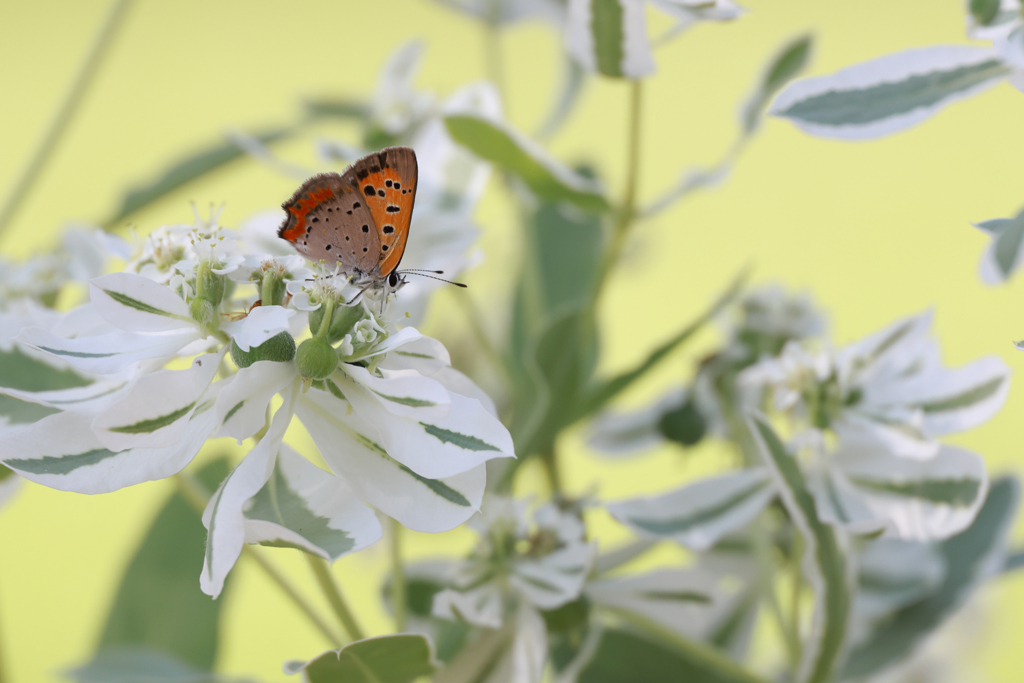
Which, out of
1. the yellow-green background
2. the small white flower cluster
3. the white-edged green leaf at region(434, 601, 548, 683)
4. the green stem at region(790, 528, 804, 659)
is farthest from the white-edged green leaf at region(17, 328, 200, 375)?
the yellow-green background

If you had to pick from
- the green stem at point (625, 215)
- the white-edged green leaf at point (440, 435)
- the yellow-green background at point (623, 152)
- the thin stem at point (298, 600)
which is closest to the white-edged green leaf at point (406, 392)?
the white-edged green leaf at point (440, 435)

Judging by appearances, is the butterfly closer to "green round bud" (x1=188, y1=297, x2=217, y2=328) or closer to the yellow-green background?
"green round bud" (x1=188, y1=297, x2=217, y2=328)

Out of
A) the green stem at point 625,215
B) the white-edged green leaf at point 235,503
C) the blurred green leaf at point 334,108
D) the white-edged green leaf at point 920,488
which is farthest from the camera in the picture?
the blurred green leaf at point 334,108

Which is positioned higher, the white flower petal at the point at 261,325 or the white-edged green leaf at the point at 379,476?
the white flower petal at the point at 261,325

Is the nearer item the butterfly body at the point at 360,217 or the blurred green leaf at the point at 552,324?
the butterfly body at the point at 360,217

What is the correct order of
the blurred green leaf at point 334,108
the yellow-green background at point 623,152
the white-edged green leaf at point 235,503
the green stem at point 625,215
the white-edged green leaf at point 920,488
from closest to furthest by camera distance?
the white-edged green leaf at point 235,503 < the white-edged green leaf at point 920,488 < the green stem at point 625,215 < the blurred green leaf at point 334,108 < the yellow-green background at point 623,152

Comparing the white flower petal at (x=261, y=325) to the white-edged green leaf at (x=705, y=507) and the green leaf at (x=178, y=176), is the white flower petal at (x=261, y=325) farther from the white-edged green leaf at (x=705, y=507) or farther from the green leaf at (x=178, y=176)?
the green leaf at (x=178, y=176)

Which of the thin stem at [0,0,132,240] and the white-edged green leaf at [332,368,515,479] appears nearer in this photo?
the white-edged green leaf at [332,368,515,479]
